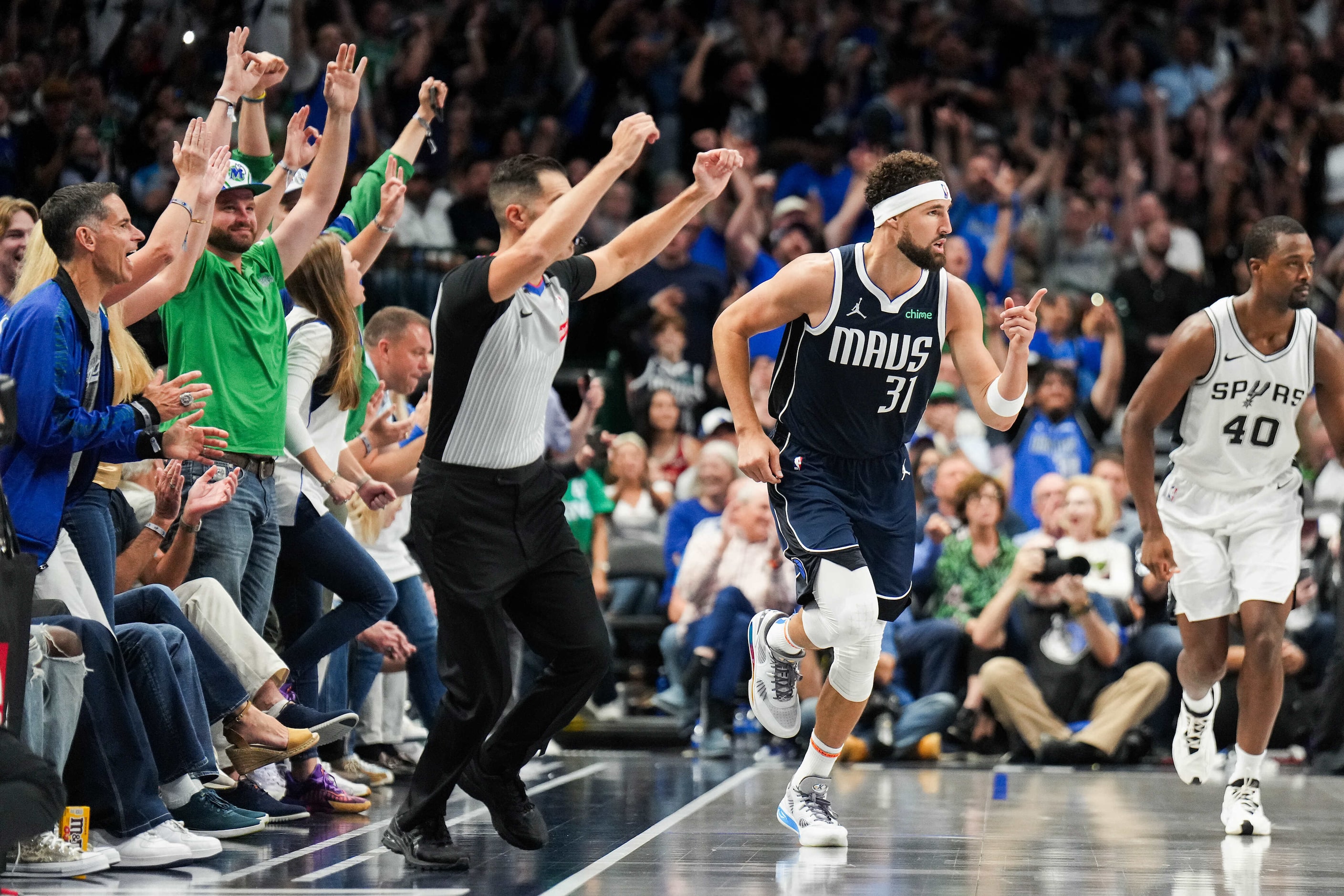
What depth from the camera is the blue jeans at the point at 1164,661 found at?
923 centimetres

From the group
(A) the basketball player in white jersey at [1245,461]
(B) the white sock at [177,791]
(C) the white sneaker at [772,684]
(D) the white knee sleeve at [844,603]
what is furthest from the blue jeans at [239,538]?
(A) the basketball player in white jersey at [1245,461]

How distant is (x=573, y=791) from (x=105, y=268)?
3.24 meters

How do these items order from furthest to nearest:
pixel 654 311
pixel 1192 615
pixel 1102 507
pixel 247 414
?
1. pixel 654 311
2. pixel 1102 507
3. pixel 1192 615
4. pixel 247 414

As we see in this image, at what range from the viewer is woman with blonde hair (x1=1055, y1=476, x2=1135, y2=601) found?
9453 millimetres

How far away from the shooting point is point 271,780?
662 centimetres

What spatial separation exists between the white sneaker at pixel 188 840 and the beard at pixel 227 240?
212 cm

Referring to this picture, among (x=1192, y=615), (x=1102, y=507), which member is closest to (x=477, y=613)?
(x=1192, y=615)

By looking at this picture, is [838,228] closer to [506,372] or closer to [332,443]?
[332,443]

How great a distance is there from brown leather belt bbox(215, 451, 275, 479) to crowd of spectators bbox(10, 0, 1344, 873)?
2cm

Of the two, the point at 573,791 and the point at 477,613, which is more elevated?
the point at 477,613

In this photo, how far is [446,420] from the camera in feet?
16.8

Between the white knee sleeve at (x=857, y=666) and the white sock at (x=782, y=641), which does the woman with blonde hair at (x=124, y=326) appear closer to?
the white sock at (x=782, y=641)

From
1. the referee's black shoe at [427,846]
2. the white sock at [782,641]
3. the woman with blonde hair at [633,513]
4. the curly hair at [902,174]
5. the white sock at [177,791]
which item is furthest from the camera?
the woman with blonde hair at [633,513]

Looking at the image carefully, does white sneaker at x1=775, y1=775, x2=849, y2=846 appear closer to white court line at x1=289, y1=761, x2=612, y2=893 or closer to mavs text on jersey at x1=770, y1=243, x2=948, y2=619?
mavs text on jersey at x1=770, y1=243, x2=948, y2=619
